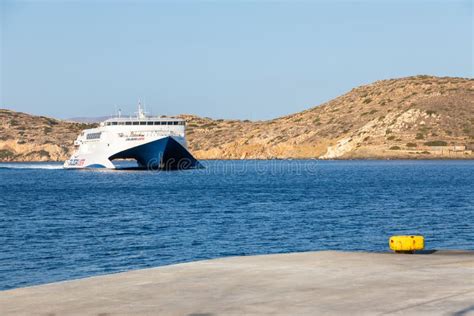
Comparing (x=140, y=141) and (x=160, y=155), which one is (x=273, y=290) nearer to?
(x=140, y=141)

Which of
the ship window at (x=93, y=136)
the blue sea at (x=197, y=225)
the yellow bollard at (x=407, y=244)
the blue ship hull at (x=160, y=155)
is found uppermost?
the ship window at (x=93, y=136)

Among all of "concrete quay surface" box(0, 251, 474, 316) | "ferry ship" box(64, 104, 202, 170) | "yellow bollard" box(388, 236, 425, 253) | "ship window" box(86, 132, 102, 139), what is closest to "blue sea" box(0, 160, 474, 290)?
"concrete quay surface" box(0, 251, 474, 316)

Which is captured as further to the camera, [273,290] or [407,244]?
[407,244]

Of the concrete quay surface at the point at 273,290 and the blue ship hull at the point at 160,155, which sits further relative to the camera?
the blue ship hull at the point at 160,155

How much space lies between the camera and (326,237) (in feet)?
134

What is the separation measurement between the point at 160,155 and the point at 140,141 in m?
6.75

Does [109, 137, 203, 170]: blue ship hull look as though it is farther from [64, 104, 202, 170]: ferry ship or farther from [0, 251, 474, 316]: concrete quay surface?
[0, 251, 474, 316]: concrete quay surface

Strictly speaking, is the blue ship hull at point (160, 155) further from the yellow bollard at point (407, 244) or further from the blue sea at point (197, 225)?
the yellow bollard at point (407, 244)

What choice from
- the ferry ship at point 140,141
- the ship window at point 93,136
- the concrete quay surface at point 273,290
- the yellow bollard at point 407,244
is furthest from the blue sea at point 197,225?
the ship window at point 93,136

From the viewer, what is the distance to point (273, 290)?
15180 mm

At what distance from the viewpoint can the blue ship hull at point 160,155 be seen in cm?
13112

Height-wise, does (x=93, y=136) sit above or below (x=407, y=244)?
above

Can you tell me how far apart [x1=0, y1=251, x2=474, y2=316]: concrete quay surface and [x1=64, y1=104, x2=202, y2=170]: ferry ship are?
11210 centimetres

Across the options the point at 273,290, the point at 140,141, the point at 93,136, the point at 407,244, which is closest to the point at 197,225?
the point at 407,244
